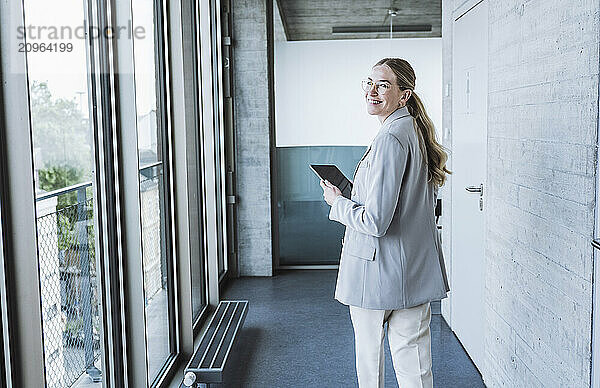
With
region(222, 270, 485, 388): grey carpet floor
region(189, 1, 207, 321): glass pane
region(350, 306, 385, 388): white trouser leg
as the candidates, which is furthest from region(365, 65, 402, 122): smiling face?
region(189, 1, 207, 321): glass pane

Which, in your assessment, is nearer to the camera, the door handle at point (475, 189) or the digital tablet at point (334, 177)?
the digital tablet at point (334, 177)

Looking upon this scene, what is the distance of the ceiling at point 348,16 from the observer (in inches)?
245

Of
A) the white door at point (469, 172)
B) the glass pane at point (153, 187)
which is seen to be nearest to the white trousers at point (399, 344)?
the glass pane at point (153, 187)

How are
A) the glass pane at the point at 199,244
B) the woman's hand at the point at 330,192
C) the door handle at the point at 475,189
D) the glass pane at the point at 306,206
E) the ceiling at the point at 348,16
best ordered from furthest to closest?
the glass pane at the point at 306,206 < the ceiling at the point at 348,16 < the glass pane at the point at 199,244 < the door handle at the point at 475,189 < the woman's hand at the point at 330,192

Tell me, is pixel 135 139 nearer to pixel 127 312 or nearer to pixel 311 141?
pixel 127 312

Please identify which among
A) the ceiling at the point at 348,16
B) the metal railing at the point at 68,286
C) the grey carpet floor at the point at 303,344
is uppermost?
the ceiling at the point at 348,16

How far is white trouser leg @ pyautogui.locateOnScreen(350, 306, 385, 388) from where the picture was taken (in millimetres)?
2861

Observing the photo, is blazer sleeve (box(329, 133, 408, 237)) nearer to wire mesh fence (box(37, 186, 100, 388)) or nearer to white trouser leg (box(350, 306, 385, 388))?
white trouser leg (box(350, 306, 385, 388))

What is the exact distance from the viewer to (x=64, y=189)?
2.30m

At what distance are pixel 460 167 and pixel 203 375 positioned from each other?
1974mm

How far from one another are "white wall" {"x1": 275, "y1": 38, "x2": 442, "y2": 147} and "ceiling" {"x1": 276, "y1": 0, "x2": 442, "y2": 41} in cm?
6

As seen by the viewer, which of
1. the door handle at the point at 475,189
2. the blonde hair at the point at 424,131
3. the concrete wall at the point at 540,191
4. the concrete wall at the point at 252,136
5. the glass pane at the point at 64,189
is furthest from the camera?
the concrete wall at the point at 252,136

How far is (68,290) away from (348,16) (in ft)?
14.7

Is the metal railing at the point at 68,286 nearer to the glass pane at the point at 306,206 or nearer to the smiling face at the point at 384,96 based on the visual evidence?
the smiling face at the point at 384,96
